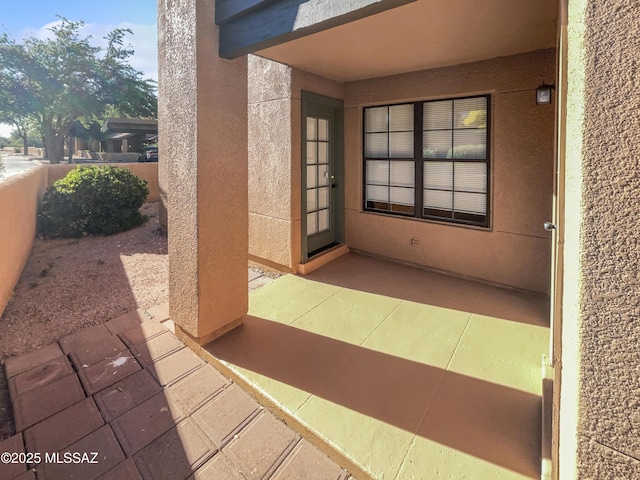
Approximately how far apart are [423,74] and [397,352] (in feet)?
12.3

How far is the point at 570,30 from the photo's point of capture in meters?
1.17

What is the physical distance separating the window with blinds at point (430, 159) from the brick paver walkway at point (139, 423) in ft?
12.1

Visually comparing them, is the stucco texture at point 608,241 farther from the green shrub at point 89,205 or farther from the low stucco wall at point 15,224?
the green shrub at point 89,205

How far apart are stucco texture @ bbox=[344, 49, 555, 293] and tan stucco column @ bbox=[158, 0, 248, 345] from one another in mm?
2782

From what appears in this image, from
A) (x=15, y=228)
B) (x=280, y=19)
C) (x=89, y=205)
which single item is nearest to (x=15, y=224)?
(x=15, y=228)

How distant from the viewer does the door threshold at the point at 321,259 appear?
16.3 ft

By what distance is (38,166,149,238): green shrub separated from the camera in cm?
706

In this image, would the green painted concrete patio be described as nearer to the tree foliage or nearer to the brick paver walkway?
the brick paver walkway

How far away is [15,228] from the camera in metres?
4.90

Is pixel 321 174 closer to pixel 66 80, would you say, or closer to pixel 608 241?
pixel 608 241

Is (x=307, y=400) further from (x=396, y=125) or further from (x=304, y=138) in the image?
(x=396, y=125)

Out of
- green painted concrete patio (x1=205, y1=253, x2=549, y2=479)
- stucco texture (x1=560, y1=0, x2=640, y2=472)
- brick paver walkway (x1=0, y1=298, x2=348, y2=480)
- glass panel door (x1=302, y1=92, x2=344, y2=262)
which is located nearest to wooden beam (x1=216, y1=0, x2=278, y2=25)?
glass panel door (x1=302, y1=92, x2=344, y2=262)

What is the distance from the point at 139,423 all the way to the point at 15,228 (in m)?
4.26

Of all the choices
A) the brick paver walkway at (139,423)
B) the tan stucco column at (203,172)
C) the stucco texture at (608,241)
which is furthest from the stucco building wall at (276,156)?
the stucco texture at (608,241)
